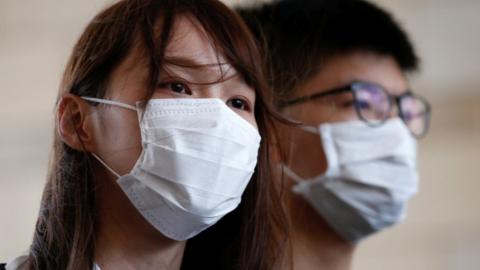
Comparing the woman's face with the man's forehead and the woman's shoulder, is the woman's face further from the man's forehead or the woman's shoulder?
the man's forehead

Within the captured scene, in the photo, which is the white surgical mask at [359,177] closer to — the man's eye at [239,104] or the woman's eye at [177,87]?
the man's eye at [239,104]

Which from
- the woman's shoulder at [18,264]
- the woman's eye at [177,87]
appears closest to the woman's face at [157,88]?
the woman's eye at [177,87]

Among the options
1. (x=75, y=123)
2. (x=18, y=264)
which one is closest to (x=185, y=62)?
(x=75, y=123)

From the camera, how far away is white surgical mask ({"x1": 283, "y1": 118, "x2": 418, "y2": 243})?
245 cm

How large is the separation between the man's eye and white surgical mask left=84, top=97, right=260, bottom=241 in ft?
0.17

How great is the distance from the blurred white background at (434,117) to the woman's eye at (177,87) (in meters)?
2.75

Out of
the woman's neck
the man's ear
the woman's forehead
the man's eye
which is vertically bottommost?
the woman's neck

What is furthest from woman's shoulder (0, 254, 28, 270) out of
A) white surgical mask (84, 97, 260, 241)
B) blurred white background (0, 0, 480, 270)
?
blurred white background (0, 0, 480, 270)

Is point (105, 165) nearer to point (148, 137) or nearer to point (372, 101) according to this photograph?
point (148, 137)

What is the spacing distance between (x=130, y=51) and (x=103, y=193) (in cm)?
28

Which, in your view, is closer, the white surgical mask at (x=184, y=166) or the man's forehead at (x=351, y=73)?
the white surgical mask at (x=184, y=166)

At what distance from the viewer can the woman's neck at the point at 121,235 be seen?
5.87 ft

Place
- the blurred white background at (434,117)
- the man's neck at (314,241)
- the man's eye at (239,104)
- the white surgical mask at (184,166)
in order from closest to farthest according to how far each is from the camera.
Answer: the white surgical mask at (184,166) → the man's eye at (239,104) → the man's neck at (314,241) → the blurred white background at (434,117)

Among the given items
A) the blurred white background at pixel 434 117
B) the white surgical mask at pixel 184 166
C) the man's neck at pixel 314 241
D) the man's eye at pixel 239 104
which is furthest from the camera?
the blurred white background at pixel 434 117
